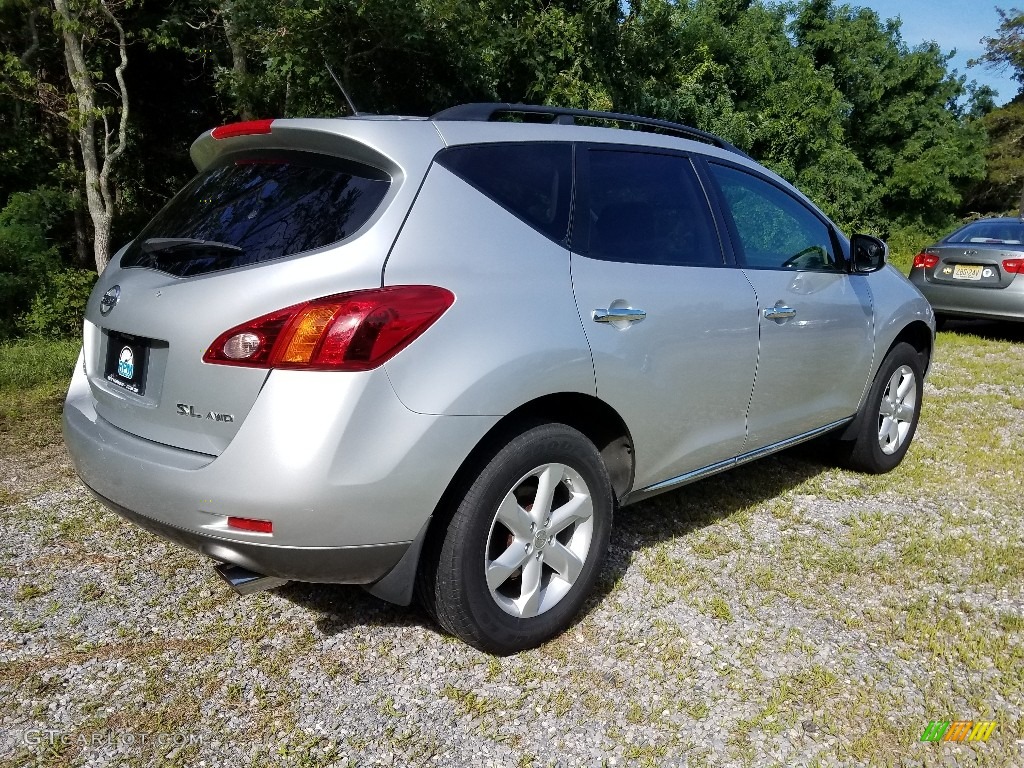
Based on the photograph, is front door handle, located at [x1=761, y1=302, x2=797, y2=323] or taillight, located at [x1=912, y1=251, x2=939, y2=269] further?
taillight, located at [x1=912, y1=251, x2=939, y2=269]

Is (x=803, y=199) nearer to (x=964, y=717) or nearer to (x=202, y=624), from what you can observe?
(x=964, y=717)

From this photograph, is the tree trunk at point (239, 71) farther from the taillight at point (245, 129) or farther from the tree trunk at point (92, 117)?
the taillight at point (245, 129)

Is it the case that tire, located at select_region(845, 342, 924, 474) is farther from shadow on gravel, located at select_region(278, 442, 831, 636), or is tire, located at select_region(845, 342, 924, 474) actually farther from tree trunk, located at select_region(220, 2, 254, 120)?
tree trunk, located at select_region(220, 2, 254, 120)

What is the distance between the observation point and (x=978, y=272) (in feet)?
29.5

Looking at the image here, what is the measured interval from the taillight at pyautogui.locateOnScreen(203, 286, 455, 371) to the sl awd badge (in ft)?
0.47

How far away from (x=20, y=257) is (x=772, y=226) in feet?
23.2

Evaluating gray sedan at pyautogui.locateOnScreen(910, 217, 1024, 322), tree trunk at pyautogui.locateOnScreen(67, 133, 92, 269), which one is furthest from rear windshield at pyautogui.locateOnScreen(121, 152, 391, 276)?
tree trunk at pyautogui.locateOnScreen(67, 133, 92, 269)

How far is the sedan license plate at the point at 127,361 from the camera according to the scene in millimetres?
2488

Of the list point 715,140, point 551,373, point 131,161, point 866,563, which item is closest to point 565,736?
point 551,373

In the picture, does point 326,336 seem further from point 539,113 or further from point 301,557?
point 539,113

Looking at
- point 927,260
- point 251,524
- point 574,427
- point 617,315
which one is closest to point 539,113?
point 617,315

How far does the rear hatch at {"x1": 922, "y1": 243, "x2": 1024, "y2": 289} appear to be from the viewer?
8.78 metres

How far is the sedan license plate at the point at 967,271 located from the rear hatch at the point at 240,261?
8390 mm

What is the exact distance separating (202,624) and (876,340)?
11.4 feet
